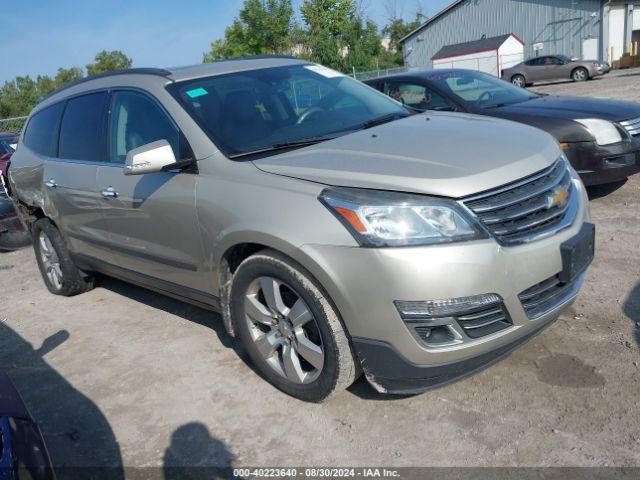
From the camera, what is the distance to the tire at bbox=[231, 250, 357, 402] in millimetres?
2719

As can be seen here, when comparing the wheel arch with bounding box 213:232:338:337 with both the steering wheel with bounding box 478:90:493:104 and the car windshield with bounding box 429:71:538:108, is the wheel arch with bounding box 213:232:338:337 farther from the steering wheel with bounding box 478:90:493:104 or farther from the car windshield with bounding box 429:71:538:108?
the steering wheel with bounding box 478:90:493:104

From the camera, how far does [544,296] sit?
2709 millimetres

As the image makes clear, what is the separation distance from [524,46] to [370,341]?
42.1 m

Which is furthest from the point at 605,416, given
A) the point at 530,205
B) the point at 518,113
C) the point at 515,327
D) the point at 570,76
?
the point at 570,76

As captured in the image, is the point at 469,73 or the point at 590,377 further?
the point at 469,73

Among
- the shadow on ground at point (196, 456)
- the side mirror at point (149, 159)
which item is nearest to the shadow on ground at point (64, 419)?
the shadow on ground at point (196, 456)

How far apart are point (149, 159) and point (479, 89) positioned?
458 centimetres

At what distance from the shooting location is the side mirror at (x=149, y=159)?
10.2 feet

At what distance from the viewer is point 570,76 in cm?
2762

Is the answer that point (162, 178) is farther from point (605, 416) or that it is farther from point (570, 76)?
point (570, 76)

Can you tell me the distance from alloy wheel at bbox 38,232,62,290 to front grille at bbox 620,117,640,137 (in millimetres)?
5406

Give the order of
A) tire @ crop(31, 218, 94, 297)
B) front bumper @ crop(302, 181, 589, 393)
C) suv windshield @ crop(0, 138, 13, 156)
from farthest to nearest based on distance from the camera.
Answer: suv windshield @ crop(0, 138, 13, 156), tire @ crop(31, 218, 94, 297), front bumper @ crop(302, 181, 589, 393)

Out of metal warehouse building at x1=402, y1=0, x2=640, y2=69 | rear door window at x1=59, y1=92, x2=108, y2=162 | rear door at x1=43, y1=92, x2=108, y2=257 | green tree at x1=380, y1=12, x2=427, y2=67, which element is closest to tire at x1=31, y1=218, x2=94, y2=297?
rear door at x1=43, y1=92, x2=108, y2=257

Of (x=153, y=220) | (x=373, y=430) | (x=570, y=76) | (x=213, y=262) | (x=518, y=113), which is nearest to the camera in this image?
(x=373, y=430)
